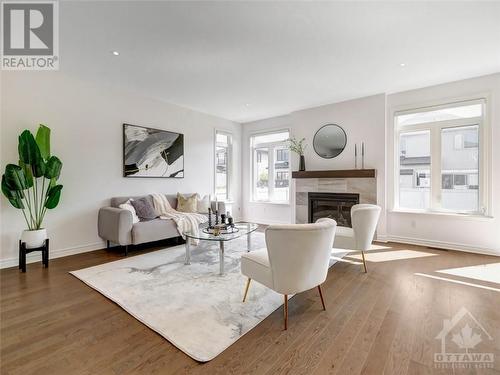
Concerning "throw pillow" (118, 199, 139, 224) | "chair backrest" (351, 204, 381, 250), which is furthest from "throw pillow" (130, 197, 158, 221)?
"chair backrest" (351, 204, 381, 250)

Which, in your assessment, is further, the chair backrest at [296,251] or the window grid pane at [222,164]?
the window grid pane at [222,164]

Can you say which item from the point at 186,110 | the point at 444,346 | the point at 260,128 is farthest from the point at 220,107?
the point at 444,346

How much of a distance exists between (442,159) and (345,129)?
173 cm

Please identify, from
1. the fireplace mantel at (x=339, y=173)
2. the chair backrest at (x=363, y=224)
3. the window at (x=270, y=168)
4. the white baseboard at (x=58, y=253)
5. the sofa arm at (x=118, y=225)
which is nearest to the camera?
the chair backrest at (x=363, y=224)

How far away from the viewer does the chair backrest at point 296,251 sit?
1844 mm

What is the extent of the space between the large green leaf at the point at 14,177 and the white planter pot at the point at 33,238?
0.58 meters

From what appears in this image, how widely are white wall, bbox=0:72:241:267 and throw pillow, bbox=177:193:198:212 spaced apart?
1.36 feet

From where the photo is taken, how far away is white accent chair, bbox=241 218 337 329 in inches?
72.7

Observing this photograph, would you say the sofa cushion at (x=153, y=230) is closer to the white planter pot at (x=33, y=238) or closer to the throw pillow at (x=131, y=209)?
the throw pillow at (x=131, y=209)

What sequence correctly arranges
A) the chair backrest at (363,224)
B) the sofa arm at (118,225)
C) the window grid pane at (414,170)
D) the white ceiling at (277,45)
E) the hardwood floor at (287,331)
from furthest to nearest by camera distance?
the window grid pane at (414,170), the sofa arm at (118,225), the chair backrest at (363,224), the white ceiling at (277,45), the hardwood floor at (287,331)

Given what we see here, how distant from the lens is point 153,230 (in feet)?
12.9

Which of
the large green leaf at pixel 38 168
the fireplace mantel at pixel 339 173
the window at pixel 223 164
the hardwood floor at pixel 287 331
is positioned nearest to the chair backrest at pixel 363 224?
the hardwood floor at pixel 287 331

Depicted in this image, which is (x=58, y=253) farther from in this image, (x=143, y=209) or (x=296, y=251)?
(x=296, y=251)

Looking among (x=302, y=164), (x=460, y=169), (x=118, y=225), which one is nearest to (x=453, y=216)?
(x=460, y=169)
